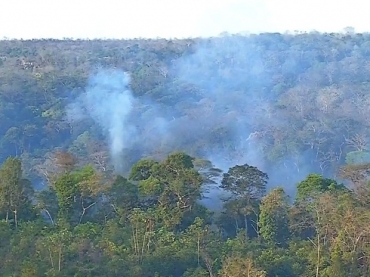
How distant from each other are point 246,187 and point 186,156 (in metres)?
2.05

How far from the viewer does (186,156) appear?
22.1m

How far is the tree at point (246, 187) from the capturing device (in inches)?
877

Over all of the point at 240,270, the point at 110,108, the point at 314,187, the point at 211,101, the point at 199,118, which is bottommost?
the point at 240,270

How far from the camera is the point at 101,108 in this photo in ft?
145

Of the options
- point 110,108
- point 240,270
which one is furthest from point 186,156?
point 110,108

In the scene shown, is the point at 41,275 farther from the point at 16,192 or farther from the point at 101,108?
the point at 101,108

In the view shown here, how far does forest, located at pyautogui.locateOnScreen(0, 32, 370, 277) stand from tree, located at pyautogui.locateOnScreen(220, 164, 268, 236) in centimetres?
4

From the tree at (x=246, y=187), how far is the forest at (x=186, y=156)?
0.14ft

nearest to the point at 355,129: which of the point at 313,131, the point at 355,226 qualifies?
the point at 313,131

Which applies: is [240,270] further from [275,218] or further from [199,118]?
[199,118]

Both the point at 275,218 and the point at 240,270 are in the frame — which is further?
the point at 275,218

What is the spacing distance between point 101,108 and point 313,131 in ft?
42.7

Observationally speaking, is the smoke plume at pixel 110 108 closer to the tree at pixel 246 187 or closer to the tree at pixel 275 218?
the tree at pixel 246 187

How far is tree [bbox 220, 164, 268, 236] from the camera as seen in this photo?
22281 millimetres
